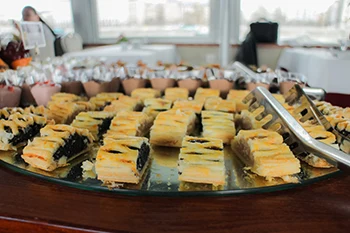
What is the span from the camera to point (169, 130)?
92 centimetres

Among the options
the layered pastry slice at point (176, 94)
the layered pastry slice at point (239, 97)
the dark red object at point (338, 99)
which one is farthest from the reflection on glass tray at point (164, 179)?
the dark red object at point (338, 99)

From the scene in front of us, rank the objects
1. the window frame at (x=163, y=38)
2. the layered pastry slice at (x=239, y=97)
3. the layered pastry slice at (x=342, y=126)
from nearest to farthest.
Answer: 1. the layered pastry slice at (x=342, y=126)
2. the layered pastry slice at (x=239, y=97)
3. the window frame at (x=163, y=38)

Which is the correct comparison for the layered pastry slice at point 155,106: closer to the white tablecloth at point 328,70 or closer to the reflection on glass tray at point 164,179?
the reflection on glass tray at point 164,179

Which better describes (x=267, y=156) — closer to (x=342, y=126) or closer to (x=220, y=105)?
(x=342, y=126)

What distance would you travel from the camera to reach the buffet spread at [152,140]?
70 centimetres

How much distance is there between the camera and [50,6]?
161 inches

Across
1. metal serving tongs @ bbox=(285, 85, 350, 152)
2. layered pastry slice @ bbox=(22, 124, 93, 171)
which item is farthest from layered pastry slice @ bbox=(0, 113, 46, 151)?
metal serving tongs @ bbox=(285, 85, 350, 152)

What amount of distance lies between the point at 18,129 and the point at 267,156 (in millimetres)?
709

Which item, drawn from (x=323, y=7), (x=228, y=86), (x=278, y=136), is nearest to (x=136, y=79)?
(x=228, y=86)

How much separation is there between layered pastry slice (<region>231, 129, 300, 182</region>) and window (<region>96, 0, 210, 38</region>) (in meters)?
3.73

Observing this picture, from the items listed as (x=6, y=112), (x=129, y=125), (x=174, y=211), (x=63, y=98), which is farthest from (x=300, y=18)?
(x=174, y=211)

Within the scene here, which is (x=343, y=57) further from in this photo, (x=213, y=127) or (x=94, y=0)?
(x=94, y=0)

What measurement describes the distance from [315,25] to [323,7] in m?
0.23

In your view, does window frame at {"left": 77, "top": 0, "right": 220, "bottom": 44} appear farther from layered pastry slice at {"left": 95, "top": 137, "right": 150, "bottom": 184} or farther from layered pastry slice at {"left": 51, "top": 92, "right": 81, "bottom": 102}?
layered pastry slice at {"left": 95, "top": 137, "right": 150, "bottom": 184}
